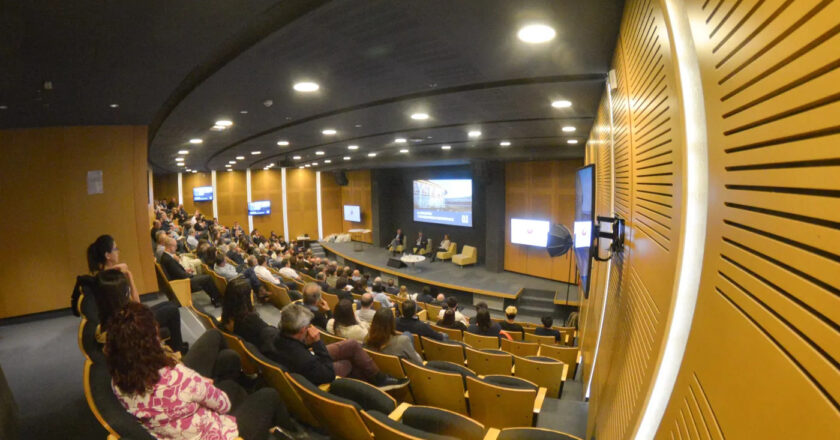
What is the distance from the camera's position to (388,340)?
12.1ft

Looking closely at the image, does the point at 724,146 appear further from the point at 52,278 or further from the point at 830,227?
the point at 52,278

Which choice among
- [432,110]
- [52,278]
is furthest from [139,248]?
[432,110]

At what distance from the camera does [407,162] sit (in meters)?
13.6

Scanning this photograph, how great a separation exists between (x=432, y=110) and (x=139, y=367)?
15.0 ft

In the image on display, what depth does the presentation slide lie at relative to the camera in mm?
11742

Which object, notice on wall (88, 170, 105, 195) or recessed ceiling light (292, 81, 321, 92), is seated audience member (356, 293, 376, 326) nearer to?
recessed ceiling light (292, 81, 321, 92)

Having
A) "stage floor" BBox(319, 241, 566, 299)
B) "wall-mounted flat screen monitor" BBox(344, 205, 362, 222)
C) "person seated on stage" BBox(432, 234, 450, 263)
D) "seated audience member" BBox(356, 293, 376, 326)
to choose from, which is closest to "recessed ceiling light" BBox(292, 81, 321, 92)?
"seated audience member" BBox(356, 293, 376, 326)

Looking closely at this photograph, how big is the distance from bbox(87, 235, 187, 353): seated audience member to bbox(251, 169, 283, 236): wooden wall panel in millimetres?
17959

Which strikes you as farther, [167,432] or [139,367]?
[167,432]

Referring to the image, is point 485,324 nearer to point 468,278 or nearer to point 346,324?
point 346,324

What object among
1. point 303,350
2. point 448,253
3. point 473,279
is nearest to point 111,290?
point 303,350

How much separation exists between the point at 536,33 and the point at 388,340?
Result: 9.56 ft

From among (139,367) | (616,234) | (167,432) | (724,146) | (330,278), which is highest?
(724,146)

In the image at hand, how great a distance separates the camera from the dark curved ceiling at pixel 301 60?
7.57ft
